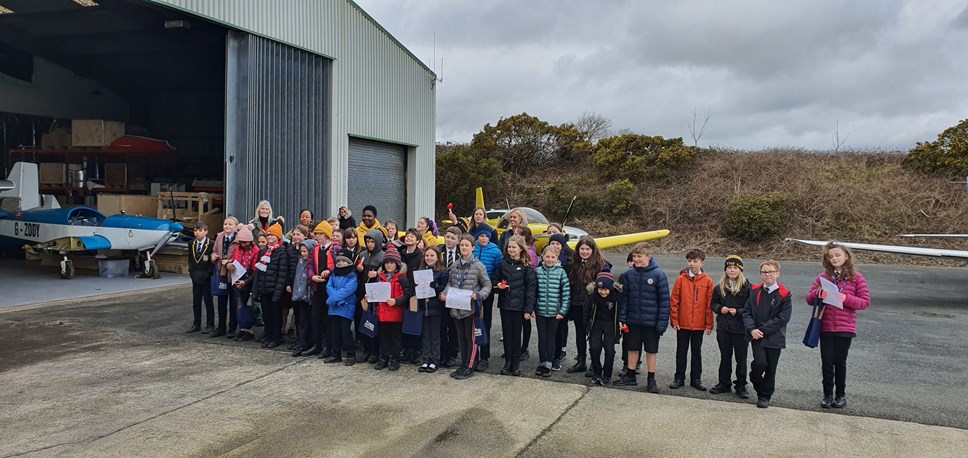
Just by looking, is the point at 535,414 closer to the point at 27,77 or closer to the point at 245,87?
the point at 245,87

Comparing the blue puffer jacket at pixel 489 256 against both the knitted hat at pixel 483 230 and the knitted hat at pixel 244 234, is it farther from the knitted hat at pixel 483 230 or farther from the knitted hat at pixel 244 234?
the knitted hat at pixel 244 234

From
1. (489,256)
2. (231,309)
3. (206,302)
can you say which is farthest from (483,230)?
(206,302)

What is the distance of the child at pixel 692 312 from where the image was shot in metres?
5.52

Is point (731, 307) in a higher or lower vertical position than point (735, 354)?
higher

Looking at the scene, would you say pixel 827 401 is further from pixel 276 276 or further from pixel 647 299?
pixel 276 276

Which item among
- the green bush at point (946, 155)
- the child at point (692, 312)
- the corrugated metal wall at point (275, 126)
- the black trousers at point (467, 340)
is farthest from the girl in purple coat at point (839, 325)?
the green bush at point (946, 155)

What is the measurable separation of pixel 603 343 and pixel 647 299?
0.60 m

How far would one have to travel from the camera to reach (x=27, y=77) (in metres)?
19.9

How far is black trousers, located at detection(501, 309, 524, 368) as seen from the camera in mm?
6035

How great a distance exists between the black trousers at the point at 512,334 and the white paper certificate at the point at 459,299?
415 millimetres

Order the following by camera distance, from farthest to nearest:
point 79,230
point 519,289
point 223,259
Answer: point 79,230, point 223,259, point 519,289

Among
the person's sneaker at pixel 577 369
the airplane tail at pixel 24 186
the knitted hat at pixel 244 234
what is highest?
the airplane tail at pixel 24 186

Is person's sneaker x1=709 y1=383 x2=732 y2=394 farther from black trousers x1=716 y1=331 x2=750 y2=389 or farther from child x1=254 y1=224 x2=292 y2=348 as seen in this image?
child x1=254 y1=224 x2=292 y2=348

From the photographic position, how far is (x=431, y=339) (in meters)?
6.23
